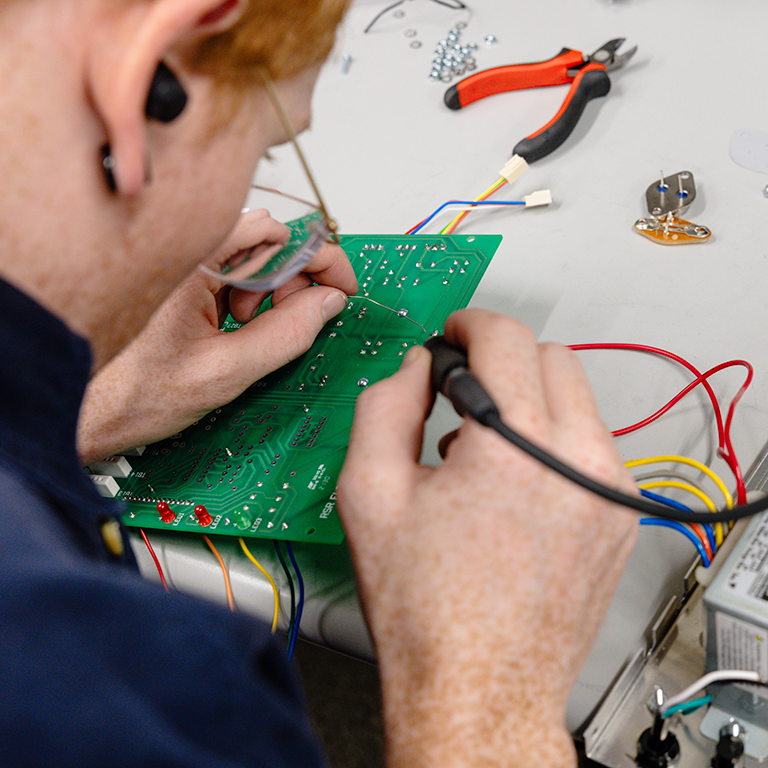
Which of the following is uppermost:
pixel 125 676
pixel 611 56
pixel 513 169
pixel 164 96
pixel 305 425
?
pixel 611 56

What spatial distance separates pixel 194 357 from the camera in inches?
39.2

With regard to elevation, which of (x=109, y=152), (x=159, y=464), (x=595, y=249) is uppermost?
(x=109, y=152)

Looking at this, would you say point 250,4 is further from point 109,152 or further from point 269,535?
point 269,535

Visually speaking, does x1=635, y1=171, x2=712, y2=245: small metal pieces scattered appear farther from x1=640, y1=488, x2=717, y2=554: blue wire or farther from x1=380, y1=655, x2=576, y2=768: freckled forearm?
x1=380, y1=655, x2=576, y2=768: freckled forearm

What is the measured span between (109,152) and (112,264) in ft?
0.34

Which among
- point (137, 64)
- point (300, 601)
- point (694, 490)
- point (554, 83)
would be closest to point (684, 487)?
point (694, 490)

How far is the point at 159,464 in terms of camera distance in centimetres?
100

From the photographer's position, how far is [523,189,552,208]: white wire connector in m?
1.23

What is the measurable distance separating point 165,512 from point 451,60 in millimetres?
1252

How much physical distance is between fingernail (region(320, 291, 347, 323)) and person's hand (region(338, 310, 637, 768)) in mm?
408

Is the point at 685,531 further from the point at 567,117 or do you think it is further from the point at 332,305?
the point at 567,117

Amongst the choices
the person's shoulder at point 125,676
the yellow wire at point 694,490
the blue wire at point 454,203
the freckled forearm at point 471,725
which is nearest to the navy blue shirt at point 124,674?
the person's shoulder at point 125,676

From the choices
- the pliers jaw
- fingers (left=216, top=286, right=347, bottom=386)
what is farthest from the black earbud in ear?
the pliers jaw

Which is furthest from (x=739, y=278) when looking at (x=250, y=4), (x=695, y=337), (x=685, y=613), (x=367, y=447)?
(x=250, y=4)
